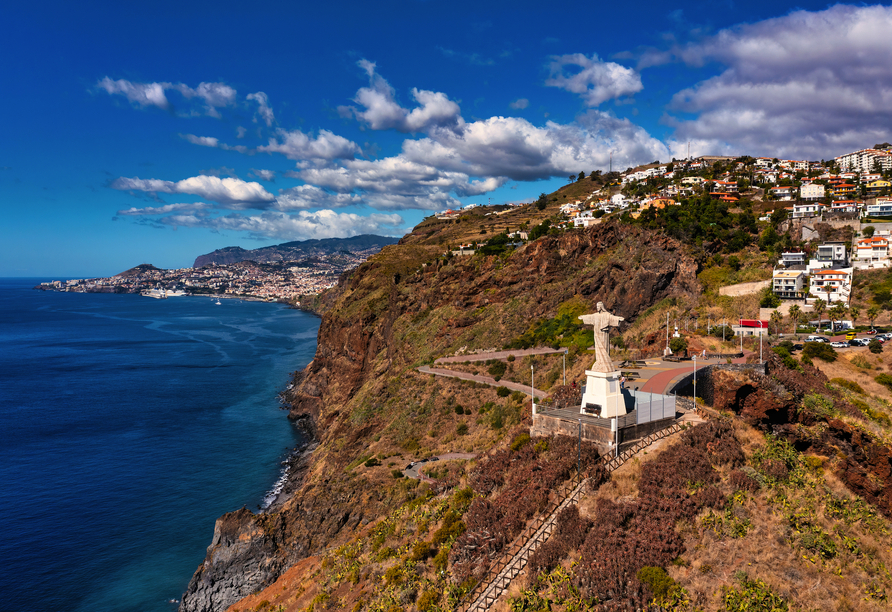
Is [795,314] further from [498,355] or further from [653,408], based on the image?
[653,408]

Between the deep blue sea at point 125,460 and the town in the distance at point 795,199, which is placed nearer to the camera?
the deep blue sea at point 125,460

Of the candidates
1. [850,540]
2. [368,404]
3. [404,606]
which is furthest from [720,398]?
[368,404]

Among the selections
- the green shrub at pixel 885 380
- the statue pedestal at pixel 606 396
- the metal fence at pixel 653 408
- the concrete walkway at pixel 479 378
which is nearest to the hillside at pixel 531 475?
the concrete walkway at pixel 479 378

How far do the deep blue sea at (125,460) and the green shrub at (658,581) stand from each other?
28016 mm

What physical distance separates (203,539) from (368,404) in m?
16.7

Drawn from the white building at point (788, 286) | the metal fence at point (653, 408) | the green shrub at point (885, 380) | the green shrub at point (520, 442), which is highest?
the white building at point (788, 286)

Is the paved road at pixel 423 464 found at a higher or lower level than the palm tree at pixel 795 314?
lower

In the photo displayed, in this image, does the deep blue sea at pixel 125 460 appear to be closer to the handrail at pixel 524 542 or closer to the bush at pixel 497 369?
the bush at pixel 497 369

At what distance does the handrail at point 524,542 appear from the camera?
12.1 meters

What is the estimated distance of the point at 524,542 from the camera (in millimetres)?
12914

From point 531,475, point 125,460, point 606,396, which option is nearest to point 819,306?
point 606,396

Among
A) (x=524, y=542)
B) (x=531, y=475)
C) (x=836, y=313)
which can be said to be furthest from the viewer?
(x=836, y=313)

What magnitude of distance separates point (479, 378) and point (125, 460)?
109ft

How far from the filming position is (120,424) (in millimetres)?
53781
